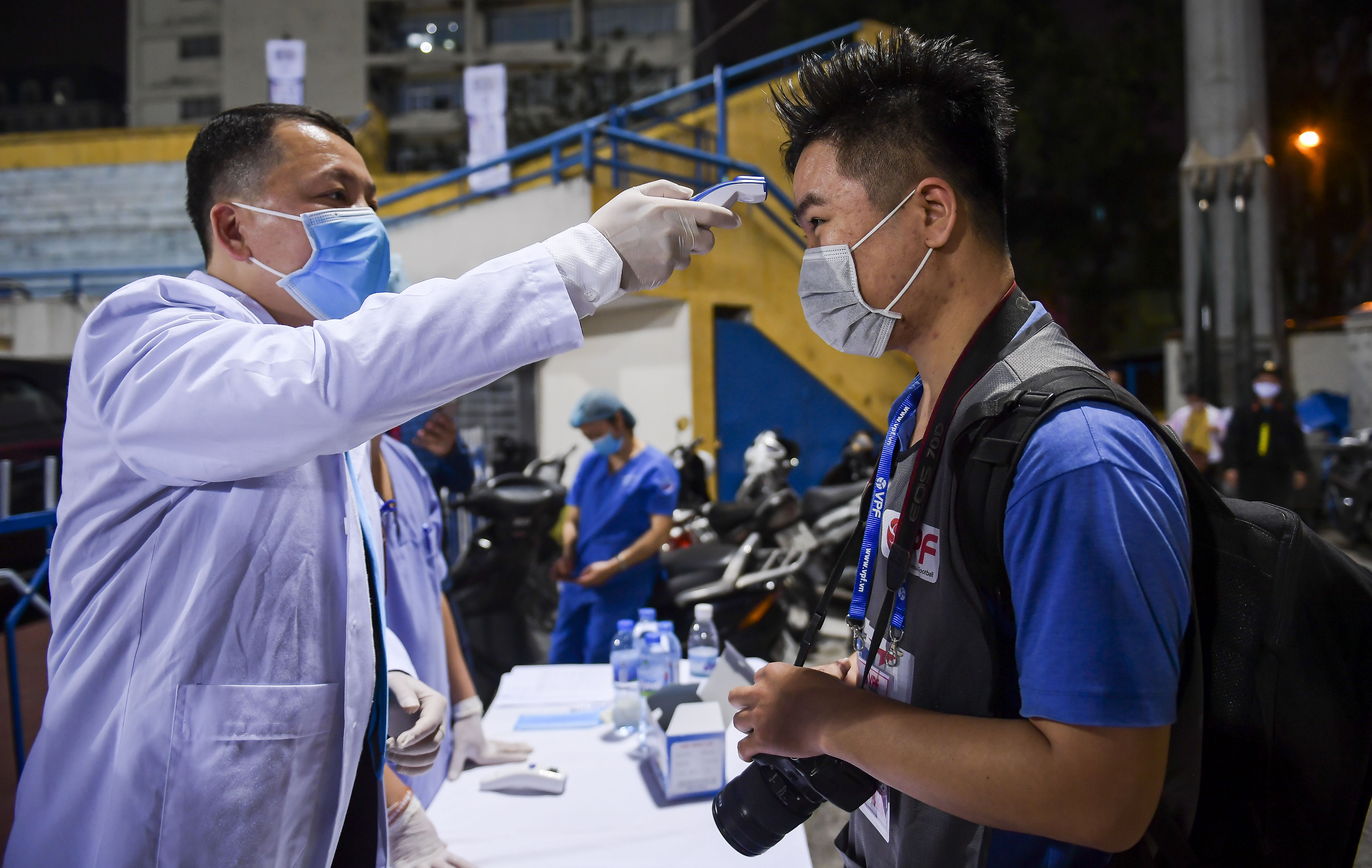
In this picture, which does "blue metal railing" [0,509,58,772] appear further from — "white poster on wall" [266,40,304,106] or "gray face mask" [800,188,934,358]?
"white poster on wall" [266,40,304,106]

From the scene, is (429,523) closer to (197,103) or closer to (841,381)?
(841,381)

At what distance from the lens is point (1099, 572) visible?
0.89 metres

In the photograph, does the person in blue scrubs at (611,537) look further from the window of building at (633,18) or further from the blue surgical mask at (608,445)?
the window of building at (633,18)

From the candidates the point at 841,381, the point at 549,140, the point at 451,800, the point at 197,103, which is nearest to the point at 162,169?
the point at 549,140

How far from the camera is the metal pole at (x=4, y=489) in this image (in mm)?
3980

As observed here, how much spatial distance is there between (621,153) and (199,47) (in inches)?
1209

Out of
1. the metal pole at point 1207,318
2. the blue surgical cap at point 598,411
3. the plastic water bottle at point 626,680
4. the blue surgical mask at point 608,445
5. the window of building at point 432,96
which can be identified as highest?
the window of building at point 432,96

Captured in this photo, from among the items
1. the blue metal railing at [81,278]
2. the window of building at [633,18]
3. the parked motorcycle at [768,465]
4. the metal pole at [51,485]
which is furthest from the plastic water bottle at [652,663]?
the window of building at [633,18]

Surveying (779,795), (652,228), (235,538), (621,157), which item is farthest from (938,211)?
(621,157)

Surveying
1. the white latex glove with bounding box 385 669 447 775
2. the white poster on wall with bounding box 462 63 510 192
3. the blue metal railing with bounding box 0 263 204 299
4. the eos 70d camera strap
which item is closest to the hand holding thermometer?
the eos 70d camera strap

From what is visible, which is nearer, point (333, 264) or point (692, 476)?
point (333, 264)

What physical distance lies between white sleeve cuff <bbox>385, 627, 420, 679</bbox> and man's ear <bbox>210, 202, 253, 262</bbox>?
A: 0.84 metres

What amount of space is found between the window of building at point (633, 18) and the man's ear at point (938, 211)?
109ft

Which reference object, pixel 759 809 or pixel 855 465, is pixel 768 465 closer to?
pixel 855 465
